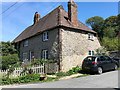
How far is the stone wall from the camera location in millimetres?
23767

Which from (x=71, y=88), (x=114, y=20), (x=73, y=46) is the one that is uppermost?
(x=114, y=20)

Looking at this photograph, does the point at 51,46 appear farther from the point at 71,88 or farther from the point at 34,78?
the point at 71,88

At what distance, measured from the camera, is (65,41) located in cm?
2409

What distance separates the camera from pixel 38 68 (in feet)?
66.3

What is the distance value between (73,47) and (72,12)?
4382mm

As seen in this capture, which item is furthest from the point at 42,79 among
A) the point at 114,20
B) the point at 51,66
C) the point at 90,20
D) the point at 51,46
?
the point at 90,20

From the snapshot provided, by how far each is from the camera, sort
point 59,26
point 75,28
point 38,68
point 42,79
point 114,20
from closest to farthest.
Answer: point 42,79
point 38,68
point 59,26
point 75,28
point 114,20

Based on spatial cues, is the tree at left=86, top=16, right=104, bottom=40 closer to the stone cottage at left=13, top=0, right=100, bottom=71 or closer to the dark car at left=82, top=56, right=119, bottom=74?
the stone cottage at left=13, top=0, right=100, bottom=71

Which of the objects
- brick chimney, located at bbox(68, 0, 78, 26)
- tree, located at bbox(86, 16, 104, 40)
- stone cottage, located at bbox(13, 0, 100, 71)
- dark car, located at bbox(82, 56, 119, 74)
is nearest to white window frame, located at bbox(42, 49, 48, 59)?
stone cottage, located at bbox(13, 0, 100, 71)

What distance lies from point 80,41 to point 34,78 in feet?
33.2

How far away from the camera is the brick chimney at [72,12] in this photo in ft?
84.3

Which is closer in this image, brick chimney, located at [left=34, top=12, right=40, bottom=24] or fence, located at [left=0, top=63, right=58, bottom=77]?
fence, located at [left=0, top=63, right=58, bottom=77]

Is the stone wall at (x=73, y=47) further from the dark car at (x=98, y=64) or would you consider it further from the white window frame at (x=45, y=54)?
the dark car at (x=98, y=64)

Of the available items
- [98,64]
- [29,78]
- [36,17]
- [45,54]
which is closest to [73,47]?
[45,54]
